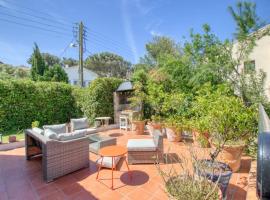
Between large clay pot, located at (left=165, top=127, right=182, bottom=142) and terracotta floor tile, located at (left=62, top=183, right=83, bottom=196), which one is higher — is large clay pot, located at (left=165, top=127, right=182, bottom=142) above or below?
above

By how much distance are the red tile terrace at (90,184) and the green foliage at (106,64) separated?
90.2 feet

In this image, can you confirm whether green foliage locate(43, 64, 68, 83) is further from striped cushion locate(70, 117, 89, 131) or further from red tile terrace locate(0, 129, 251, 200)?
red tile terrace locate(0, 129, 251, 200)

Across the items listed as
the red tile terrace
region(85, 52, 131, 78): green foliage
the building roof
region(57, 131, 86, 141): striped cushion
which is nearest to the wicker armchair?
the red tile terrace

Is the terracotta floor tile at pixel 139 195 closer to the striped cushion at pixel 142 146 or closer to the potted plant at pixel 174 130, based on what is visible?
the striped cushion at pixel 142 146

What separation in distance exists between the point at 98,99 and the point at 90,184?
6.01 meters

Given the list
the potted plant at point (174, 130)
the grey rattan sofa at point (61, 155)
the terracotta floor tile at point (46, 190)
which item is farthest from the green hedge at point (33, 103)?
the potted plant at point (174, 130)

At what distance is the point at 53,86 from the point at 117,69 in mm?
22789

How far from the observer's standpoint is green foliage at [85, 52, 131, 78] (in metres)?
31.3

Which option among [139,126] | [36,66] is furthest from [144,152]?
[36,66]

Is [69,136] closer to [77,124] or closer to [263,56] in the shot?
[77,124]

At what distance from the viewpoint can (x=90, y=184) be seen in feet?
12.0

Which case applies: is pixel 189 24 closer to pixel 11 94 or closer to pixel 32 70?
pixel 11 94

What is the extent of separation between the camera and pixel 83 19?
1229 centimetres

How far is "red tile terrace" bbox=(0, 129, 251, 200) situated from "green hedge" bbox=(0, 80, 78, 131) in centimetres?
451
